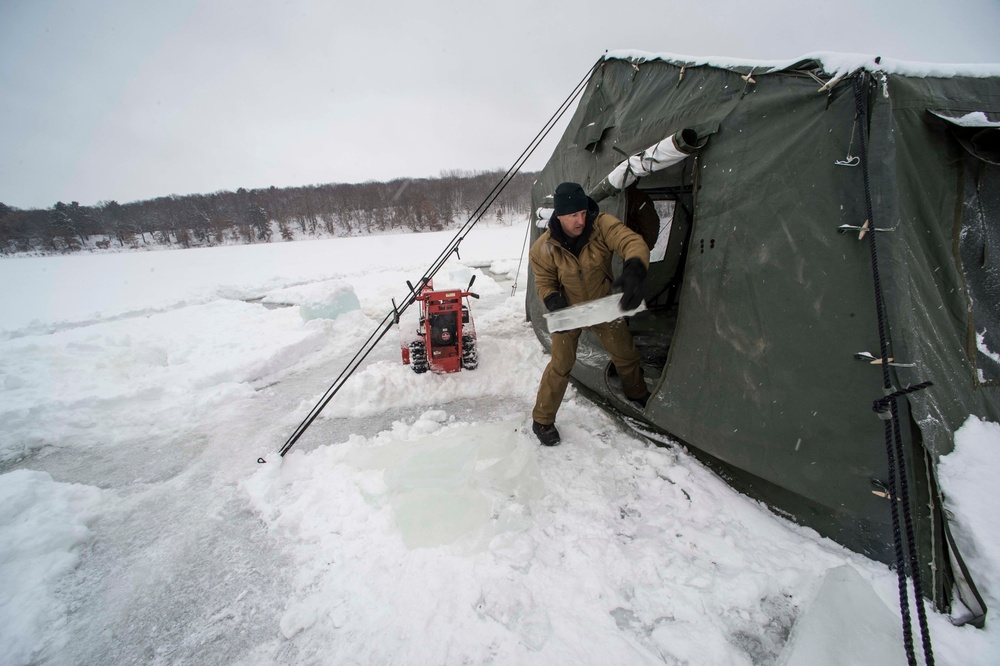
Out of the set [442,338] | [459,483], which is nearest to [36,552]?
[459,483]

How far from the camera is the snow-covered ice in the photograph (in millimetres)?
1686

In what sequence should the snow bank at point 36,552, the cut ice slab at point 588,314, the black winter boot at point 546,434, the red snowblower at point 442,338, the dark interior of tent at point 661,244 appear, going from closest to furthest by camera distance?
the snow bank at point 36,552 < the cut ice slab at point 588,314 < the black winter boot at point 546,434 < the red snowblower at point 442,338 < the dark interior of tent at point 661,244

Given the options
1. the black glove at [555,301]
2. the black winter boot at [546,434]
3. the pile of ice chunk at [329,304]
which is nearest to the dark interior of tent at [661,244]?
the black winter boot at [546,434]

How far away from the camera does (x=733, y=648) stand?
63.3 inches

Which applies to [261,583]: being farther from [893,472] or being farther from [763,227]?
[763,227]

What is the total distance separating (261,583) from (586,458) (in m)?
2.19

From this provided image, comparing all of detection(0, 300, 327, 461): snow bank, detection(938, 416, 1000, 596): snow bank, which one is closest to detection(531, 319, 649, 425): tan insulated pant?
detection(938, 416, 1000, 596): snow bank

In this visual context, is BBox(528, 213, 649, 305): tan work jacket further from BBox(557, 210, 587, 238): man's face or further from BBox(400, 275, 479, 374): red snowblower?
BBox(400, 275, 479, 374): red snowblower

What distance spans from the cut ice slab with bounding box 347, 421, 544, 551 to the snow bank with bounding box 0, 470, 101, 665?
1605 mm

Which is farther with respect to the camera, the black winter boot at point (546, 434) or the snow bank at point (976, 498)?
the black winter boot at point (546, 434)

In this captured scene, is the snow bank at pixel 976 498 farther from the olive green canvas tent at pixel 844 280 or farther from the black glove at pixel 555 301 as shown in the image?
the black glove at pixel 555 301

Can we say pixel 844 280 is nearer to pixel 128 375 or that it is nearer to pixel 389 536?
pixel 389 536

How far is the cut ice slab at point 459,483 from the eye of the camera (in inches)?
87.3

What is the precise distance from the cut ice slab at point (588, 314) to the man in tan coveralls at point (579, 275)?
3.6 inches
